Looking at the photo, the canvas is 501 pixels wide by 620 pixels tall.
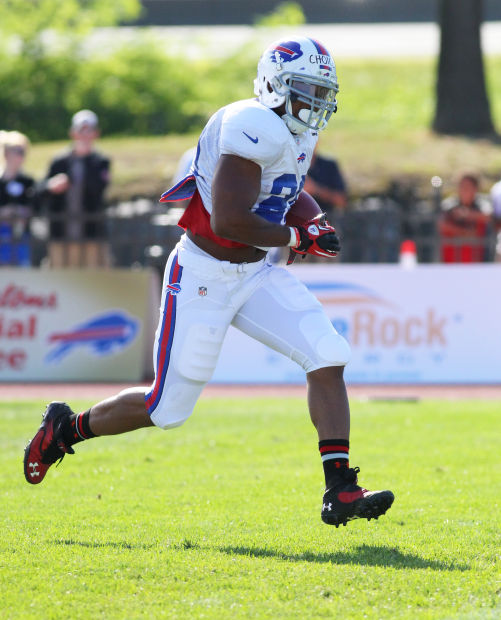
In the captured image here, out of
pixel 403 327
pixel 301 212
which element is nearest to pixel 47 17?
pixel 403 327

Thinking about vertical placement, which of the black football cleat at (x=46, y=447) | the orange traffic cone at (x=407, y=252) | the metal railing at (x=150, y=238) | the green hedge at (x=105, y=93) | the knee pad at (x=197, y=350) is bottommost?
the green hedge at (x=105, y=93)

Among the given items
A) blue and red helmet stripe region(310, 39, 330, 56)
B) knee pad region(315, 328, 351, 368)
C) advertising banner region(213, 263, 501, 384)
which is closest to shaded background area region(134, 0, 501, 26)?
advertising banner region(213, 263, 501, 384)

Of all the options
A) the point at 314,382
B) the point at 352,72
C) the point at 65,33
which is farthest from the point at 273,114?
the point at 352,72

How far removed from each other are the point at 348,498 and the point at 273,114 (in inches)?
65.1

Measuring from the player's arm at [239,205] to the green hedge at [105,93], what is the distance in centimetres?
1953

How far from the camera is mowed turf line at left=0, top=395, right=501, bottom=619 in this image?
394cm

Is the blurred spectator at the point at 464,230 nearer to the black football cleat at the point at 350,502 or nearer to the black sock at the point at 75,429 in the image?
the black sock at the point at 75,429

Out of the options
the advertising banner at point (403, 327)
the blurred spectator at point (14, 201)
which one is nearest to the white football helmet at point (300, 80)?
the advertising banner at point (403, 327)

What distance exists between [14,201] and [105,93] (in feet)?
40.5

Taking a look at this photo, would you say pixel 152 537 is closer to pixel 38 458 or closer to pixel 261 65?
pixel 38 458

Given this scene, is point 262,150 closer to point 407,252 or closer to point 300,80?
point 300,80

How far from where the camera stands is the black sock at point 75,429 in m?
5.43

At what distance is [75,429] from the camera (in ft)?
17.9

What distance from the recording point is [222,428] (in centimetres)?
862
